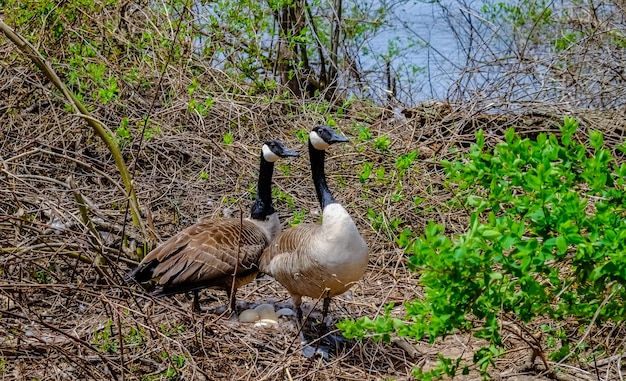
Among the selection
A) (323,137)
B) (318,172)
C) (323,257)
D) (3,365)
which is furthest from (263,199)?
(3,365)

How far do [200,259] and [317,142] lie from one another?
3.87ft

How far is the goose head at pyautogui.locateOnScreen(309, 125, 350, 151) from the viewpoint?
208 inches

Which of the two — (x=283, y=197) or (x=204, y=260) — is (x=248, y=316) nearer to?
(x=204, y=260)

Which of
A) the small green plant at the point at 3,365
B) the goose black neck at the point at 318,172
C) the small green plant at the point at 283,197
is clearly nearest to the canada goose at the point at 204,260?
the goose black neck at the point at 318,172

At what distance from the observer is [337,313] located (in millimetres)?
5441

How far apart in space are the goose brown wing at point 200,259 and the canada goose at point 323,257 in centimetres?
23

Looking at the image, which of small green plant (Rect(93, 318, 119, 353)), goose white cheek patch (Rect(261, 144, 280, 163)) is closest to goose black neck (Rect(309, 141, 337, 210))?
goose white cheek patch (Rect(261, 144, 280, 163))

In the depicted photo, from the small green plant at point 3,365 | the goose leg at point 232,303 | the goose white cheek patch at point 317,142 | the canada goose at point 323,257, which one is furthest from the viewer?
the goose white cheek patch at point 317,142

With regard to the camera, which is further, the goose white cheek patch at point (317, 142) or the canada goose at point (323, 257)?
the goose white cheek patch at point (317, 142)

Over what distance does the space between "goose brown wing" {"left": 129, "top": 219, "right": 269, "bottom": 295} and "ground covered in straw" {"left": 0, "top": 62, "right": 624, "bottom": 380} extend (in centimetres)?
21

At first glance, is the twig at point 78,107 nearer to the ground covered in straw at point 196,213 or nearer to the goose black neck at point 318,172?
the ground covered in straw at point 196,213

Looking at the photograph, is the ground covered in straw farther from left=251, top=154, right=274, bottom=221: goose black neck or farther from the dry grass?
left=251, top=154, right=274, bottom=221: goose black neck

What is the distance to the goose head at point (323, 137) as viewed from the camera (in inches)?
208

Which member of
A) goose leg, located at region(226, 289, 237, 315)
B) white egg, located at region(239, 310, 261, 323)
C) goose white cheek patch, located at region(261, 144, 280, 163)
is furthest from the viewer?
goose white cheek patch, located at region(261, 144, 280, 163)
